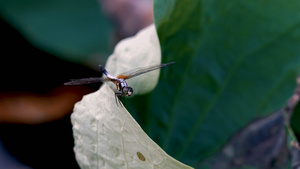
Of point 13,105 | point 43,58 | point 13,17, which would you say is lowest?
point 13,105

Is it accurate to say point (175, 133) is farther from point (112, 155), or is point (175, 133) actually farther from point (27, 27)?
point (27, 27)

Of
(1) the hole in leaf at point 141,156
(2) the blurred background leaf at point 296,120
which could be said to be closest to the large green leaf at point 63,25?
(2) the blurred background leaf at point 296,120

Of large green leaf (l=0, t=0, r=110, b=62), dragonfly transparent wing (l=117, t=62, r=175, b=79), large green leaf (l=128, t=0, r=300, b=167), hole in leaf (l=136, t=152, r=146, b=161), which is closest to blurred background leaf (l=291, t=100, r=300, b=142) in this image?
large green leaf (l=128, t=0, r=300, b=167)

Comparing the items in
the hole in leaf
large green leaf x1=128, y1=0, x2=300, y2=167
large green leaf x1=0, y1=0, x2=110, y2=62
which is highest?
large green leaf x1=0, y1=0, x2=110, y2=62

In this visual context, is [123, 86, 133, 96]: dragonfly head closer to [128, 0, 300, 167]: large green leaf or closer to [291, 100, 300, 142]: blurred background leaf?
[128, 0, 300, 167]: large green leaf

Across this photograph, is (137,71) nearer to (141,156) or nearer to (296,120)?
(141,156)

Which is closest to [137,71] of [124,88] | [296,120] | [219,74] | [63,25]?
[124,88]

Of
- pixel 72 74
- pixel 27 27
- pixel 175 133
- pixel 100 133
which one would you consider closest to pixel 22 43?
pixel 27 27
